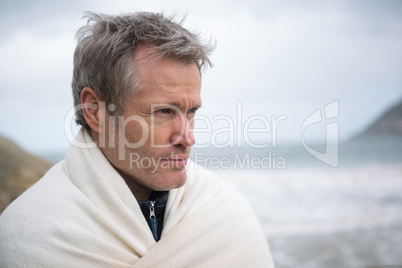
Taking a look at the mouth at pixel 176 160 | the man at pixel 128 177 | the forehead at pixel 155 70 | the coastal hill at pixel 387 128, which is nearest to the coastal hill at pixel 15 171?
the man at pixel 128 177

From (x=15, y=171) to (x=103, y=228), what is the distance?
3857 mm

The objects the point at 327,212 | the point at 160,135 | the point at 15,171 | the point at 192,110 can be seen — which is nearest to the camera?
the point at 160,135

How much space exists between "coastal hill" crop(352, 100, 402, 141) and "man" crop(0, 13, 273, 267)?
43505 mm

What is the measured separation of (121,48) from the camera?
1.94 meters

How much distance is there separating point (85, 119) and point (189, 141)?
61 centimetres

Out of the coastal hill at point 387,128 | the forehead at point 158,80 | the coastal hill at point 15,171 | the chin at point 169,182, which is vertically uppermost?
the forehead at point 158,80

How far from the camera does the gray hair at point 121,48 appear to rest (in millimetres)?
1936

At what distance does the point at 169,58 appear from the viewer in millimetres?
1937

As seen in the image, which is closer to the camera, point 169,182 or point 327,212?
point 169,182

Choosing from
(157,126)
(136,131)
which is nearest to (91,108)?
(136,131)

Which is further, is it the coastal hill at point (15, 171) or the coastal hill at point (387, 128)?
the coastal hill at point (387, 128)

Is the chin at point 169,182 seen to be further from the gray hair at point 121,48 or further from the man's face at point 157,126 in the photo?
the gray hair at point 121,48

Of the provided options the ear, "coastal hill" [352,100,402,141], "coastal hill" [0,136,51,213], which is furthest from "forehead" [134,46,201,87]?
"coastal hill" [352,100,402,141]

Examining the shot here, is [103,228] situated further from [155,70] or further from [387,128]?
[387,128]
